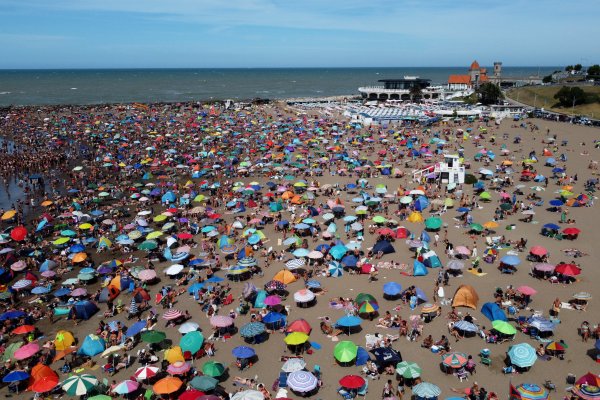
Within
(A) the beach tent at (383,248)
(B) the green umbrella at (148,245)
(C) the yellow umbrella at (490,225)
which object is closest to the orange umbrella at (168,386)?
(B) the green umbrella at (148,245)

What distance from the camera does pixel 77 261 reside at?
67.5ft

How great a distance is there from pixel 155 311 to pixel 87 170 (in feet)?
84.5

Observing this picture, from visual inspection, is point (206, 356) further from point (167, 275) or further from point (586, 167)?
point (586, 167)

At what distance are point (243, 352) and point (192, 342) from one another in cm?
161

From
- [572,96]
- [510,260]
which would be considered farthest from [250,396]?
[572,96]

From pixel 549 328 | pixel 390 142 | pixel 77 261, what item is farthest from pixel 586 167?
pixel 77 261

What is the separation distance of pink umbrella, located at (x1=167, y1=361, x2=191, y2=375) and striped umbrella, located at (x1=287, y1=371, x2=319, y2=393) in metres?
2.88

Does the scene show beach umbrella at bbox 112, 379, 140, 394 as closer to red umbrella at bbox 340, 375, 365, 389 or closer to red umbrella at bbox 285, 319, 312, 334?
red umbrella at bbox 285, 319, 312, 334

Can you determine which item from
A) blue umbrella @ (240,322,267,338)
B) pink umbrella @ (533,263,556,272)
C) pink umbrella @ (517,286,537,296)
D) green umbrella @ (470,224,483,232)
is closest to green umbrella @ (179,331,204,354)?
blue umbrella @ (240,322,267,338)

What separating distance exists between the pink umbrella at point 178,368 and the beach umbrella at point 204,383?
2.25ft

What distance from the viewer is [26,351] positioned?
1393cm

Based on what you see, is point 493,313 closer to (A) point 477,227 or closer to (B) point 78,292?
(A) point 477,227

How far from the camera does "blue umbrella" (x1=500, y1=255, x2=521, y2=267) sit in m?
18.5

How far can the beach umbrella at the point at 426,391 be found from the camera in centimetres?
1136
